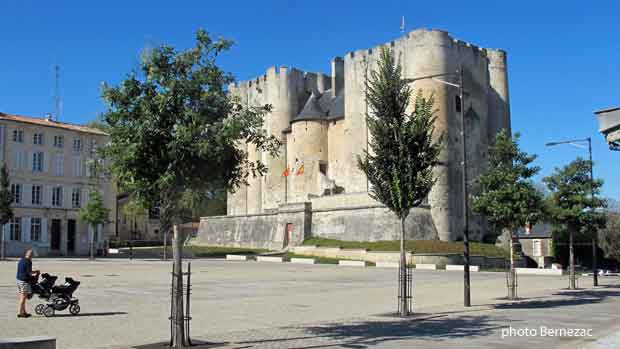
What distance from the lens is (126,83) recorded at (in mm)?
10406

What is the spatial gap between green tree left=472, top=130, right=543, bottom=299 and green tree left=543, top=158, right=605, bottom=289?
405cm

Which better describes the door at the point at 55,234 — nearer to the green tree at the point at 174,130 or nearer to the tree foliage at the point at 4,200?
the tree foliage at the point at 4,200

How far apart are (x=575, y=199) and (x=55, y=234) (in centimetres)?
4183

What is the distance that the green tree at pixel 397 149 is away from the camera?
635 inches

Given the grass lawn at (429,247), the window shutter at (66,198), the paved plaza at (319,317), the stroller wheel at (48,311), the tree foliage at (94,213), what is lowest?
the paved plaza at (319,317)

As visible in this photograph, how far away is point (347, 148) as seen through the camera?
60.4 meters

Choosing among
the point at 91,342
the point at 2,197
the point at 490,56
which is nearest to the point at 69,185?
the point at 2,197

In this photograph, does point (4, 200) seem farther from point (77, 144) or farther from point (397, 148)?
point (397, 148)

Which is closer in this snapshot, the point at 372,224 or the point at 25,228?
the point at 25,228

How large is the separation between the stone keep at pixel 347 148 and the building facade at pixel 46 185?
56.2 feet

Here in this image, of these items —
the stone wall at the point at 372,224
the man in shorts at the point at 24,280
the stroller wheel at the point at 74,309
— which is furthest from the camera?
the stone wall at the point at 372,224

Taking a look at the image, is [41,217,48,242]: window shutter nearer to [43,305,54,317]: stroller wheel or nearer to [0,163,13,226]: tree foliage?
[0,163,13,226]: tree foliage

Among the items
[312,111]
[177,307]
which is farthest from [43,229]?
[177,307]

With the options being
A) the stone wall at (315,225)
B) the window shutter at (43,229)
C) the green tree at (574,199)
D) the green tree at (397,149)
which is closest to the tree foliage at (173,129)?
the green tree at (397,149)
